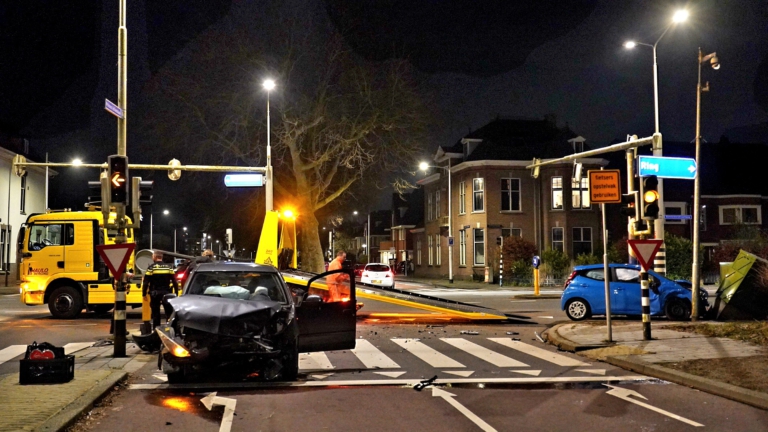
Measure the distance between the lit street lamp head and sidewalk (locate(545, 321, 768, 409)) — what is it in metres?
8.44

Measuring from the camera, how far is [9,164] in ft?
159

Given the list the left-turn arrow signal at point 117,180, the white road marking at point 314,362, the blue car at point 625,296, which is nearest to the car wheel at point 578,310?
the blue car at point 625,296

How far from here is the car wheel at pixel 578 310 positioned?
19.2 meters

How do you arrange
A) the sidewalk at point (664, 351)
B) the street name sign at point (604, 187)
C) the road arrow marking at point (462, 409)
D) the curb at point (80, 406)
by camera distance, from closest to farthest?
the curb at point (80, 406) → the road arrow marking at point (462, 409) → the sidewalk at point (664, 351) → the street name sign at point (604, 187)

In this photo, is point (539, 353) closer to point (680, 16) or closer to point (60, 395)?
point (60, 395)

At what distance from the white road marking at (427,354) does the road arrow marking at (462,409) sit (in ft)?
7.19

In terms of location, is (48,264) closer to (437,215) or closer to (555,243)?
(555,243)

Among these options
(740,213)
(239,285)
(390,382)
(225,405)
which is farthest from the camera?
(740,213)

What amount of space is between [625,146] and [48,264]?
16.4 meters

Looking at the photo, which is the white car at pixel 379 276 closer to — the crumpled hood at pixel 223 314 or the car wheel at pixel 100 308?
the car wheel at pixel 100 308

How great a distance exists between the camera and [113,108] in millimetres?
13844

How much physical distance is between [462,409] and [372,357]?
442 cm

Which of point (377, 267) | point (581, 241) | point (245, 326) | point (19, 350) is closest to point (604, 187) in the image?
point (245, 326)

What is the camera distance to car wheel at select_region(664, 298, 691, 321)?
746 inches
